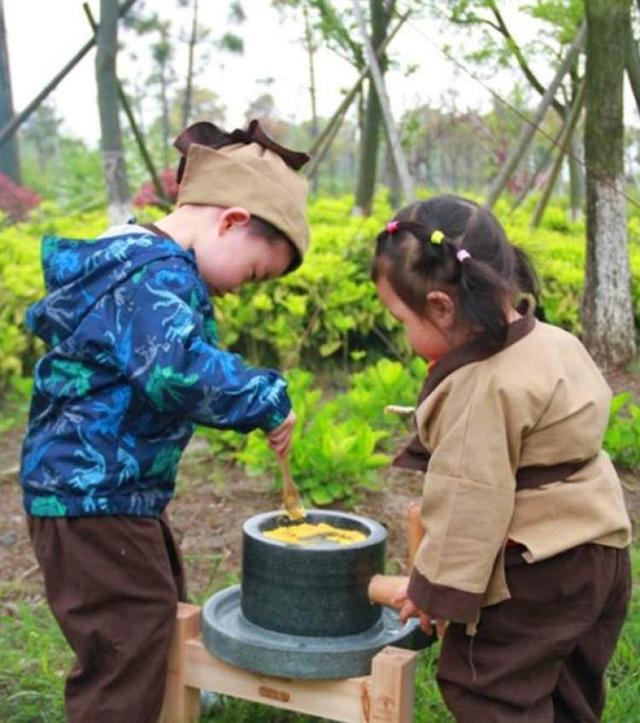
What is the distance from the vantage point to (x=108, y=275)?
7.04 ft

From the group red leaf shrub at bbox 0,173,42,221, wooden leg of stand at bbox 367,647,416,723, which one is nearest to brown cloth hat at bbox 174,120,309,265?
wooden leg of stand at bbox 367,647,416,723

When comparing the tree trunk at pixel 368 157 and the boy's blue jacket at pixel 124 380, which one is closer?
the boy's blue jacket at pixel 124 380

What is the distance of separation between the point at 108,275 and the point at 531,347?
828 mm

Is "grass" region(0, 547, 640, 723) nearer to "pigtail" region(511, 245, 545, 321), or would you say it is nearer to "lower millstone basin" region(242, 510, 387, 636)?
"lower millstone basin" region(242, 510, 387, 636)

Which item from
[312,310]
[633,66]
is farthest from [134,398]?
[312,310]

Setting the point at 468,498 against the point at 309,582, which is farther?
the point at 309,582

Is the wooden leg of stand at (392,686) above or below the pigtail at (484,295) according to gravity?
below

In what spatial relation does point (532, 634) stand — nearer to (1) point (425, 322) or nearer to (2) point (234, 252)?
(1) point (425, 322)

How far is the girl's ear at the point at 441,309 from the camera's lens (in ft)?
6.32

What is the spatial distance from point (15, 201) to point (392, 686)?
11.7 metres

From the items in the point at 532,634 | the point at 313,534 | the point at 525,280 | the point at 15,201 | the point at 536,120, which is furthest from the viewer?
the point at 15,201

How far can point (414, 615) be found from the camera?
7.05 feet

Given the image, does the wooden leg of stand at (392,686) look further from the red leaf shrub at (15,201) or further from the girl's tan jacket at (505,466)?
the red leaf shrub at (15,201)

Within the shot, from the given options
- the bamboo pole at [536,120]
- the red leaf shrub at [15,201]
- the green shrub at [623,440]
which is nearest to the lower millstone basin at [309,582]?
the green shrub at [623,440]
